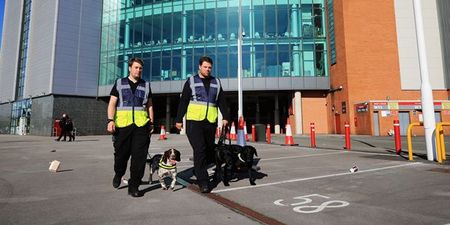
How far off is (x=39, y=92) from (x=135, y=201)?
37332 mm

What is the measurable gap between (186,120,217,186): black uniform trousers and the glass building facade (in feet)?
87.1

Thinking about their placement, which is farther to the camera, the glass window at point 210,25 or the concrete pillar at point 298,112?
the glass window at point 210,25

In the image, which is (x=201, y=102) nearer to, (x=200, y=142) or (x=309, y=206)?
(x=200, y=142)

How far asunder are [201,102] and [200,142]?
2.04 feet

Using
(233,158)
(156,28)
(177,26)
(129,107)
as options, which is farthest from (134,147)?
(156,28)

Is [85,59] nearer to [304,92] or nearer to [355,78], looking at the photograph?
[304,92]

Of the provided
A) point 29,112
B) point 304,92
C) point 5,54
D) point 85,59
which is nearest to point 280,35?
point 304,92

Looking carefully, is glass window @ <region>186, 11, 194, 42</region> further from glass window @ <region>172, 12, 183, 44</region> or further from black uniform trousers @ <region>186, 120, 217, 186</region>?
black uniform trousers @ <region>186, 120, 217, 186</region>

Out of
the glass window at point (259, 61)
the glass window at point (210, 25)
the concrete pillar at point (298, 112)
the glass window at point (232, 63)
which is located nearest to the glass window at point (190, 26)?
the glass window at point (210, 25)

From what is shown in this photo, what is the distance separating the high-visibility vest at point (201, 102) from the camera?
4.76 m

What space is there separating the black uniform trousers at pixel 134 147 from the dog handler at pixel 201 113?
561 millimetres

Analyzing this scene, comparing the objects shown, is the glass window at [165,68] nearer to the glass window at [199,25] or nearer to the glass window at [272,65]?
the glass window at [199,25]

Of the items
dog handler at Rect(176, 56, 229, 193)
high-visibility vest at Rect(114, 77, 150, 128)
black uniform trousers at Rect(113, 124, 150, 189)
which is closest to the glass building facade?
dog handler at Rect(176, 56, 229, 193)

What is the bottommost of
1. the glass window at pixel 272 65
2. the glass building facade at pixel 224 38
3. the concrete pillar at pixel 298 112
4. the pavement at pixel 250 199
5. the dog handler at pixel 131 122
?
the pavement at pixel 250 199
